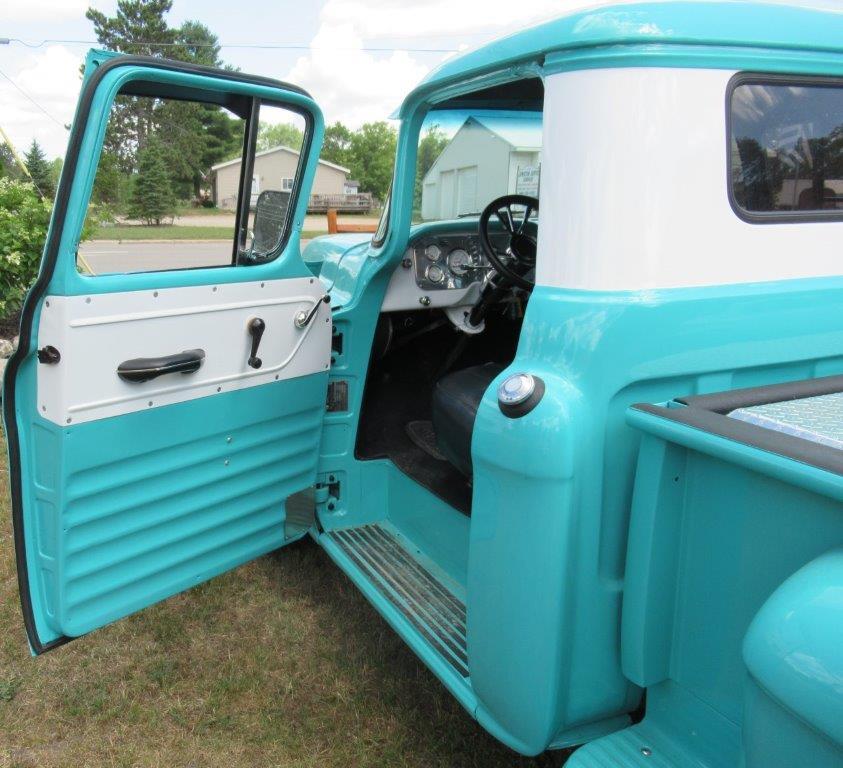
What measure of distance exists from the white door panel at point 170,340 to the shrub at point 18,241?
15.7 feet

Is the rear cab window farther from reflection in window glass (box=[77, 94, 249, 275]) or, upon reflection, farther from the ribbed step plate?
the ribbed step plate

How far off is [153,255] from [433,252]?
1.22 m

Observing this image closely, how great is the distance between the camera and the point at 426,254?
3.25 m

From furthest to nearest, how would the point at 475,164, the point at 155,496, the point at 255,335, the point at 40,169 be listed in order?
1. the point at 40,169
2. the point at 475,164
3. the point at 255,335
4. the point at 155,496

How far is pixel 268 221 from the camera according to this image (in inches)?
107

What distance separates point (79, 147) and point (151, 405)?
2.60 ft

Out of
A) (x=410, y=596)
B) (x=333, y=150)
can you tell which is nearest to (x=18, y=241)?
(x=333, y=150)

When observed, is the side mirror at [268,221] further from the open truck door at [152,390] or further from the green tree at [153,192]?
the green tree at [153,192]

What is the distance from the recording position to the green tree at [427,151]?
3086 millimetres

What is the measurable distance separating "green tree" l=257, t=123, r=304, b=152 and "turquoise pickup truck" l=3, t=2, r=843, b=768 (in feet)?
0.13

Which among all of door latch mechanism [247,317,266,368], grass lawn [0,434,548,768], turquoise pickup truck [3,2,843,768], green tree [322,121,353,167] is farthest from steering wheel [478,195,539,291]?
grass lawn [0,434,548,768]

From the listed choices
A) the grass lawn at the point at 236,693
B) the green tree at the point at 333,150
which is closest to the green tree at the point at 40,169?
the green tree at the point at 333,150

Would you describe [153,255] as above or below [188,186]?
below

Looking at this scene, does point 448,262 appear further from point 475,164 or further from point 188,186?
point 188,186
